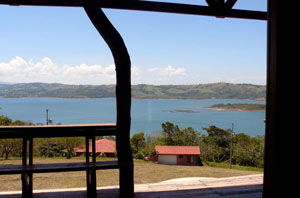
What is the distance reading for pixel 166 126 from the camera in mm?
27516

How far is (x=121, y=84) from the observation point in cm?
208

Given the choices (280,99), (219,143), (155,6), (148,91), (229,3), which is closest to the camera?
(280,99)

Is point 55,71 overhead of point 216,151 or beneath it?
overhead

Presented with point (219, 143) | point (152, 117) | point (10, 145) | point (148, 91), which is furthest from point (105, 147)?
point (152, 117)

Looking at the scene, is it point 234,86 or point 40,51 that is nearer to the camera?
point 234,86

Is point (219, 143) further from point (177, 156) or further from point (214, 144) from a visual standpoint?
point (177, 156)

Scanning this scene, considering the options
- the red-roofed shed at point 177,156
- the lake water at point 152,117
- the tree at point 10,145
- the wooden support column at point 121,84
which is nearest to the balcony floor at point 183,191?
the wooden support column at point 121,84

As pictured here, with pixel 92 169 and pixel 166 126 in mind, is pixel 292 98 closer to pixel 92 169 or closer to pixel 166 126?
pixel 92 169

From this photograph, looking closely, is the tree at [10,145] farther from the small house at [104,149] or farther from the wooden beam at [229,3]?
the wooden beam at [229,3]

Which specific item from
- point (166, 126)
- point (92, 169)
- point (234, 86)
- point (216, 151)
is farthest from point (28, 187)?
point (234, 86)

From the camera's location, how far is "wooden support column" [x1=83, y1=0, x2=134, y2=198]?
204cm

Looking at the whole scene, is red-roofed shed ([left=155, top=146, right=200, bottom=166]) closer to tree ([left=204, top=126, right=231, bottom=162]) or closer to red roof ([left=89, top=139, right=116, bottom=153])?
tree ([left=204, top=126, right=231, bottom=162])

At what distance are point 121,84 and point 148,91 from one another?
5970cm

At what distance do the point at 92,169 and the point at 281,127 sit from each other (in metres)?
1.58
